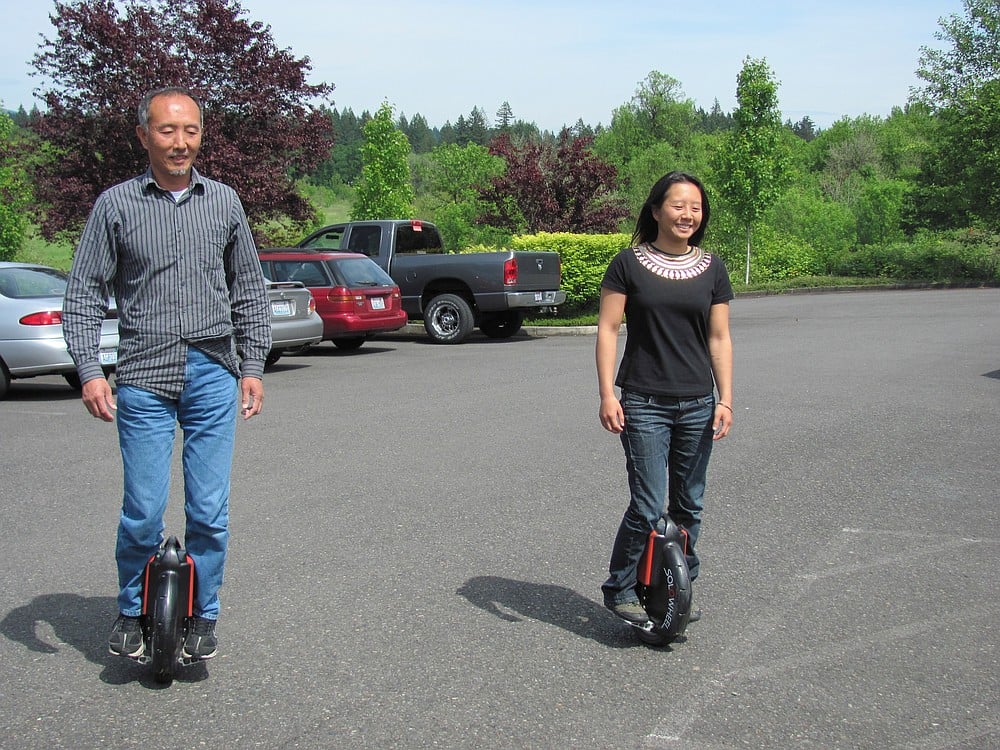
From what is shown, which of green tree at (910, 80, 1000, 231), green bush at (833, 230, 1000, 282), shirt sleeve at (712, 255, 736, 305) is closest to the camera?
shirt sleeve at (712, 255, 736, 305)

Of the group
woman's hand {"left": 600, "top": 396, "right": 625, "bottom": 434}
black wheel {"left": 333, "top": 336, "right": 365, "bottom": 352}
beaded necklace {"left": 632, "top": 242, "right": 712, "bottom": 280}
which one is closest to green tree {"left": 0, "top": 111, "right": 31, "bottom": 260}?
black wheel {"left": 333, "top": 336, "right": 365, "bottom": 352}

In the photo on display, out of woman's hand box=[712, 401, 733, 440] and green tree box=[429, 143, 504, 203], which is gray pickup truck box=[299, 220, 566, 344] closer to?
woman's hand box=[712, 401, 733, 440]

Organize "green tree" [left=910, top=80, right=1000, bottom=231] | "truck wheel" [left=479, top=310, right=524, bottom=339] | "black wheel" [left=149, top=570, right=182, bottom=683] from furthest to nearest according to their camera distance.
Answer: "green tree" [left=910, top=80, right=1000, bottom=231] < "truck wheel" [left=479, top=310, right=524, bottom=339] < "black wheel" [left=149, top=570, right=182, bottom=683]

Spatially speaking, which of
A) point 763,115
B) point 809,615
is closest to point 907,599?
point 809,615

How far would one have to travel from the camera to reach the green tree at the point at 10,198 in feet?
92.7

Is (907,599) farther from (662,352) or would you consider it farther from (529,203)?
(529,203)

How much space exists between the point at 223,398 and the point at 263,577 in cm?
150

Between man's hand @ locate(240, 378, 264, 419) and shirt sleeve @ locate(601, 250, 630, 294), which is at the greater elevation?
Result: shirt sleeve @ locate(601, 250, 630, 294)

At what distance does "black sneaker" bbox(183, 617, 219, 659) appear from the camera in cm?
386

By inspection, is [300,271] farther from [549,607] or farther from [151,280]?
[151,280]

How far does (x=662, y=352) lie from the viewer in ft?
13.9

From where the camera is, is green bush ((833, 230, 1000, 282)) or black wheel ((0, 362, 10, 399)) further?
green bush ((833, 230, 1000, 282))

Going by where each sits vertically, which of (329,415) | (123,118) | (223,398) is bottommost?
(329,415)

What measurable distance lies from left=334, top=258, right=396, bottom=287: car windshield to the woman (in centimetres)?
1214
